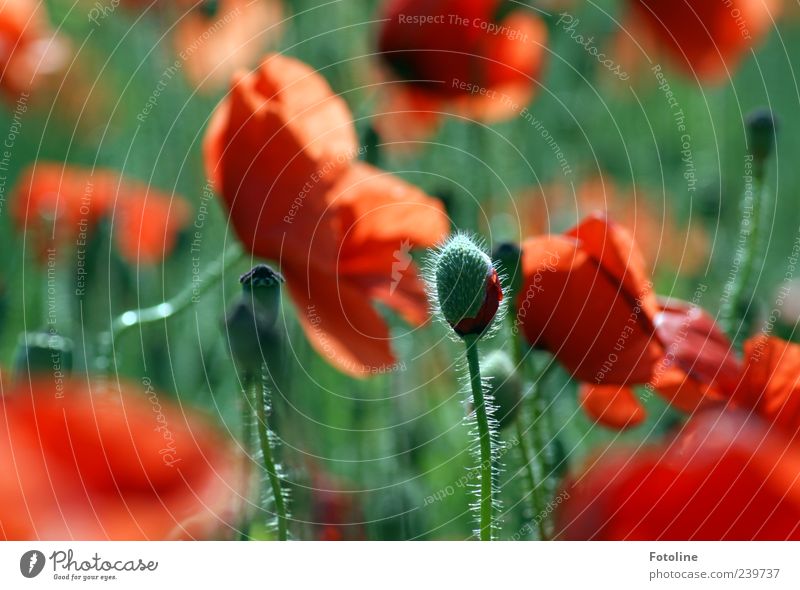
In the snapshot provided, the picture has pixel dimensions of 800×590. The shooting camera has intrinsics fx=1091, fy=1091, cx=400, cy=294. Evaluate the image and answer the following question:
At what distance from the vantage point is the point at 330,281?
2.46ft

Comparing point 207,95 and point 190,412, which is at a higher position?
point 207,95

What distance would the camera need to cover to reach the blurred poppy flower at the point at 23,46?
93 centimetres

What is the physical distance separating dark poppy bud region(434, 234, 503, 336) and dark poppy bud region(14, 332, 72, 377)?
268 millimetres

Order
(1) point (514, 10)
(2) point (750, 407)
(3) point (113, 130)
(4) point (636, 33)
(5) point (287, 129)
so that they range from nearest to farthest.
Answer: (2) point (750, 407) < (5) point (287, 129) < (1) point (514, 10) < (3) point (113, 130) < (4) point (636, 33)

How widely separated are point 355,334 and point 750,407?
249 mm

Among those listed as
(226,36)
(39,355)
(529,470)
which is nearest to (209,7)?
(226,36)

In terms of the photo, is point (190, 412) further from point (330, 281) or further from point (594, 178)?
point (594, 178)

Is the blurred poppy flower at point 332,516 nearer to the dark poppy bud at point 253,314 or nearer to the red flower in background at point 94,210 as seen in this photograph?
the dark poppy bud at point 253,314

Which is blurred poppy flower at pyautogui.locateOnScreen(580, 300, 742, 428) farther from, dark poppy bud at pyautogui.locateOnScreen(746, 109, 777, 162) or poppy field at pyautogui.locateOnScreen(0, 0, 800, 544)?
dark poppy bud at pyautogui.locateOnScreen(746, 109, 777, 162)

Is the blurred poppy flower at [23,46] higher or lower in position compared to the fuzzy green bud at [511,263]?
higher

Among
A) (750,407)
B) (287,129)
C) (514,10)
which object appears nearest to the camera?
(750,407)
